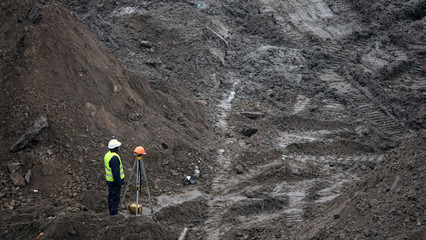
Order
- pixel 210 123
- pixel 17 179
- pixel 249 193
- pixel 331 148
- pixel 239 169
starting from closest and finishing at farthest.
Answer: pixel 17 179 → pixel 249 193 → pixel 239 169 → pixel 331 148 → pixel 210 123

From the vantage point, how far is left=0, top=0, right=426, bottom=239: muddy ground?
6.66 meters

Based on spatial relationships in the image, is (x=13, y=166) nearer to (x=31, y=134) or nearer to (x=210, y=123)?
(x=31, y=134)

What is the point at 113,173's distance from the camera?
6.95 metres

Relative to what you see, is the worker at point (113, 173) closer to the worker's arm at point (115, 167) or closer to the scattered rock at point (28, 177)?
the worker's arm at point (115, 167)

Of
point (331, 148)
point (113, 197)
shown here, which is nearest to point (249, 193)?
point (113, 197)

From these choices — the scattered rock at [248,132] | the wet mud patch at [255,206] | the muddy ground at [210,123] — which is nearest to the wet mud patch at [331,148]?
the muddy ground at [210,123]

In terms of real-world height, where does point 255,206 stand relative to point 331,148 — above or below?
above

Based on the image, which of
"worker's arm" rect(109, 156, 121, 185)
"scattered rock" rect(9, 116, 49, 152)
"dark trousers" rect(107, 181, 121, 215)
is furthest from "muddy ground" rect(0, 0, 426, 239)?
"worker's arm" rect(109, 156, 121, 185)

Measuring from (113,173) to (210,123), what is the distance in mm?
5478

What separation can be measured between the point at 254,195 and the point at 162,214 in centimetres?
208

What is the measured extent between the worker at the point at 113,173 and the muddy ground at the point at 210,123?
39 cm

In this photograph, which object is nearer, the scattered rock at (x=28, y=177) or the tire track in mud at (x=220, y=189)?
the scattered rock at (x=28, y=177)

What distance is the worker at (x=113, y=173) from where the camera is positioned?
6934 millimetres

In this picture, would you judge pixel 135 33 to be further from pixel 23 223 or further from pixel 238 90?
pixel 23 223
